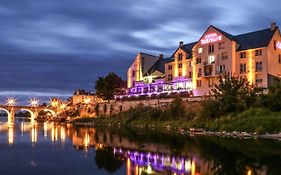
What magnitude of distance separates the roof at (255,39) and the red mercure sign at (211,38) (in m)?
4.89

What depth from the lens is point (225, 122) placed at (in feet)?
195

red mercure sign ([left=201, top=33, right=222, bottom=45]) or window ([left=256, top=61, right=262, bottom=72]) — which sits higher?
red mercure sign ([left=201, top=33, right=222, bottom=45])

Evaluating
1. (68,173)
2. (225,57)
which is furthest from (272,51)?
(68,173)

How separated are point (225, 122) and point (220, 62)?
82.2 feet

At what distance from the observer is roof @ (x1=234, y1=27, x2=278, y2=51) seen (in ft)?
253

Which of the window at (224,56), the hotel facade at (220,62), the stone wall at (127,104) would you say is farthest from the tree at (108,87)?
the window at (224,56)

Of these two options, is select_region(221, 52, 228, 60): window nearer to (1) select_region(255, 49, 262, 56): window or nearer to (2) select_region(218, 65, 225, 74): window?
(2) select_region(218, 65, 225, 74): window

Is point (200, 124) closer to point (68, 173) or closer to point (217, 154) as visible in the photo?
point (217, 154)

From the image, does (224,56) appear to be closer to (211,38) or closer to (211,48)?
(211,48)

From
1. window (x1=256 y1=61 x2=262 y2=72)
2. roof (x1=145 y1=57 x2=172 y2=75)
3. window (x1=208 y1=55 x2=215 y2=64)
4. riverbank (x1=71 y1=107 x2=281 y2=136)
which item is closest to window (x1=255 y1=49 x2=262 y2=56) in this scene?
window (x1=256 y1=61 x2=262 y2=72)

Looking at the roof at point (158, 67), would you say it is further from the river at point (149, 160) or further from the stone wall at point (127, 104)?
the river at point (149, 160)

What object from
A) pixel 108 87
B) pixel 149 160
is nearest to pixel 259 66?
pixel 149 160

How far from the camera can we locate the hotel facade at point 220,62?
76000mm

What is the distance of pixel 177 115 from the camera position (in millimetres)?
75250
